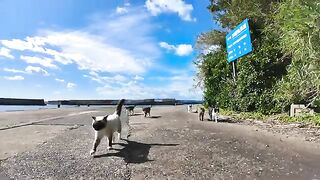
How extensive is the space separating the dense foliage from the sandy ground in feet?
8.94

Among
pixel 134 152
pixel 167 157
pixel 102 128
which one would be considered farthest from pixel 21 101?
pixel 167 157

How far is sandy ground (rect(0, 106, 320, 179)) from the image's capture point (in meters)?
6.23

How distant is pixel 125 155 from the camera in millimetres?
7746

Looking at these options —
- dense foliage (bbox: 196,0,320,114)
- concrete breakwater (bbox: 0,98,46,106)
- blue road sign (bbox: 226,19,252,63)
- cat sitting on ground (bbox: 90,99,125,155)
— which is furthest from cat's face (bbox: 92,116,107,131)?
concrete breakwater (bbox: 0,98,46,106)

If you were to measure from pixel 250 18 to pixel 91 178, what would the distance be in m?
17.8

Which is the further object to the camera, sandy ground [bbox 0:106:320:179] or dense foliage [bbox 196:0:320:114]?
dense foliage [bbox 196:0:320:114]

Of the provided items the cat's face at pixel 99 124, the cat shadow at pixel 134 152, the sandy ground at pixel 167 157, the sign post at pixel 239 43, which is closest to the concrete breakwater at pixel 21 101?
the sign post at pixel 239 43

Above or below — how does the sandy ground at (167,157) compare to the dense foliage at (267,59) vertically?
below

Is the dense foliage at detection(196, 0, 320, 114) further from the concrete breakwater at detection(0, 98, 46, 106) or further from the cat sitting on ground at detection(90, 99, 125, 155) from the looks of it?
the concrete breakwater at detection(0, 98, 46, 106)

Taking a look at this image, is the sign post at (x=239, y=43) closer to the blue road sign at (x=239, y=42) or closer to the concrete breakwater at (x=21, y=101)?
the blue road sign at (x=239, y=42)

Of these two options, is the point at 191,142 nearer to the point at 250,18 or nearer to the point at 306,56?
the point at 306,56

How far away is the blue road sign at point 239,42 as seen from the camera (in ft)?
63.6

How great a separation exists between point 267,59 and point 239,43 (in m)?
2.37

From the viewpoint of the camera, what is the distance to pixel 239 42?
20141 mm
